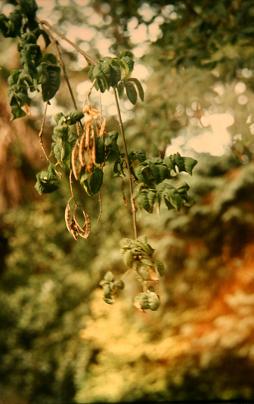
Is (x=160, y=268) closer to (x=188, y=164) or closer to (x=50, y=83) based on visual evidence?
(x=188, y=164)

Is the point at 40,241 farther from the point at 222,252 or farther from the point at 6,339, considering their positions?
the point at 222,252

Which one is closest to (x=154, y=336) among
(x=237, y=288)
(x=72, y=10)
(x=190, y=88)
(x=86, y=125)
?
(x=237, y=288)

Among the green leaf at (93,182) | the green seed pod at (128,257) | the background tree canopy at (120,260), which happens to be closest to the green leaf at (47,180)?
the green leaf at (93,182)

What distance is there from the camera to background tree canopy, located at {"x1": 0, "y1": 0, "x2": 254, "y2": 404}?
251 cm

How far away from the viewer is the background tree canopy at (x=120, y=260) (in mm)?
2510

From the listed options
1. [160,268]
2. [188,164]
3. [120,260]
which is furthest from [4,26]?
[120,260]

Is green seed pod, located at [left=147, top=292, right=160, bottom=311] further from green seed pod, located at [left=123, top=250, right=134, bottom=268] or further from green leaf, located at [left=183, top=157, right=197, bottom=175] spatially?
green leaf, located at [left=183, top=157, right=197, bottom=175]

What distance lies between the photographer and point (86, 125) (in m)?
0.78

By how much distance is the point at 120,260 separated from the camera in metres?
2.81

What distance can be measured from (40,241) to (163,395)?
1.15 meters

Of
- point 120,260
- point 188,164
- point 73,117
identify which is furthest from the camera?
point 120,260

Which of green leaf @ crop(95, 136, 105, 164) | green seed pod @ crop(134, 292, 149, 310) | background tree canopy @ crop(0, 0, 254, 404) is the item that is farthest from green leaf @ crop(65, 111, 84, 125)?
background tree canopy @ crop(0, 0, 254, 404)

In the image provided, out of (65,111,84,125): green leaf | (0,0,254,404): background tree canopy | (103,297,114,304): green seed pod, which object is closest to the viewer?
(65,111,84,125): green leaf

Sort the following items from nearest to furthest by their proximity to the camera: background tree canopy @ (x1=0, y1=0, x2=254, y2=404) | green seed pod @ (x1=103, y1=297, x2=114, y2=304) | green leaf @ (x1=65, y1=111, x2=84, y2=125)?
green leaf @ (x1=65, y1=111, x2=84, y2=125), green seed pod @ (x1=103, y1=297, x2=114, y2=304), background tree canopy @ (x1=0, y1=0, x2=254, y2=404)
